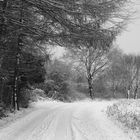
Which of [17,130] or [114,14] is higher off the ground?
[114,14]

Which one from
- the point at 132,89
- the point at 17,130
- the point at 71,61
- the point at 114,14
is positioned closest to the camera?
the point at 114,14

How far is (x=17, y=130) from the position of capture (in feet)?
28.2

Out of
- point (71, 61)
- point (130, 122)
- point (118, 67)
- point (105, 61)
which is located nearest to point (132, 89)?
point (118, 67)

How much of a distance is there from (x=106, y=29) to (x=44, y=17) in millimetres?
2007

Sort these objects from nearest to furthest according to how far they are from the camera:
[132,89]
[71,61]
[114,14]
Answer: [114,14] → [71,61] → [132,89]

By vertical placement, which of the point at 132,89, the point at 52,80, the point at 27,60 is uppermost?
the point at 27,60

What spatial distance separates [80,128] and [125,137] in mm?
1733

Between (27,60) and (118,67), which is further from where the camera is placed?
(118,67)

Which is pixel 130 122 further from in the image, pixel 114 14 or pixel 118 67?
pixel 118 67

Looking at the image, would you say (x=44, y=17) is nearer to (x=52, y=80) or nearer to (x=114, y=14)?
(x=114, y=14)

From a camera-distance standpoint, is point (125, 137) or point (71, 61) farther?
point (71, 61)

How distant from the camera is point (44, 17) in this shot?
752 cm

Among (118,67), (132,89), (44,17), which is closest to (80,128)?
(44,17)

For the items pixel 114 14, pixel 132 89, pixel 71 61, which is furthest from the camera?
pixel 132 89
